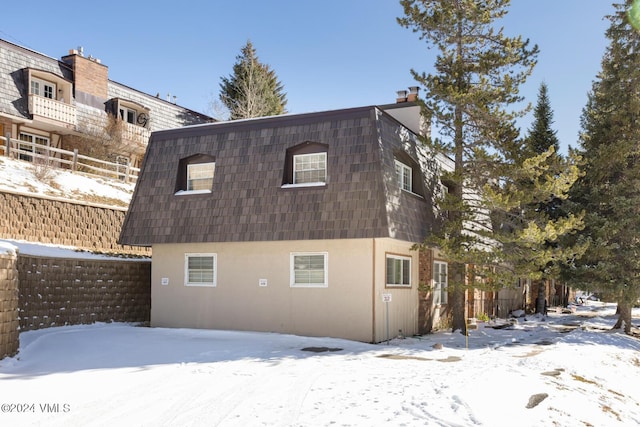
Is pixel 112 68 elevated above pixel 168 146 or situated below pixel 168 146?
above

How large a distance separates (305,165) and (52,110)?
16569 mm

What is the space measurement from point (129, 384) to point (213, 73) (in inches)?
1310

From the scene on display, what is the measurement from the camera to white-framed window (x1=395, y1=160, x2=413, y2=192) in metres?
15.2

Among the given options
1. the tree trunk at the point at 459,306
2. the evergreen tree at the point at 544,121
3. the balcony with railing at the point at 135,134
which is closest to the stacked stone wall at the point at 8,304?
the tree trunk at the point at 459,306

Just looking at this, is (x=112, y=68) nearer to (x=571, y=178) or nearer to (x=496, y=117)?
(x=496, y=117)

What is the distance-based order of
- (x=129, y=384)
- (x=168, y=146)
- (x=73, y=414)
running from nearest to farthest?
(x=73, y=414) → (x=129, y=384) → (x=168, y=146)

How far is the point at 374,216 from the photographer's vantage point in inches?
525

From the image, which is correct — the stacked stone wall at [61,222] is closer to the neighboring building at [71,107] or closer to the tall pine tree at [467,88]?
the neighboring building at [71,107]

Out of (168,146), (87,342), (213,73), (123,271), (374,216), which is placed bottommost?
(87,342)

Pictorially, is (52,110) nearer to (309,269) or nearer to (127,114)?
(127,114)

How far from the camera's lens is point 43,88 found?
1045 inches

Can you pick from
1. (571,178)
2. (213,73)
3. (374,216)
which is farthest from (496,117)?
(213,73)

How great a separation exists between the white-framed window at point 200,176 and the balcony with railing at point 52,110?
12816 mm

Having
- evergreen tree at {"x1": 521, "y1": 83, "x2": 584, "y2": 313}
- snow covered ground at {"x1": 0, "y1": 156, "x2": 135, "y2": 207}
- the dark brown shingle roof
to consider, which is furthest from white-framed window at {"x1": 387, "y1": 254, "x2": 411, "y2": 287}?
snow covered ground at {"x1": 0, "y1": 156, "x2": 135, "y2": 207}
